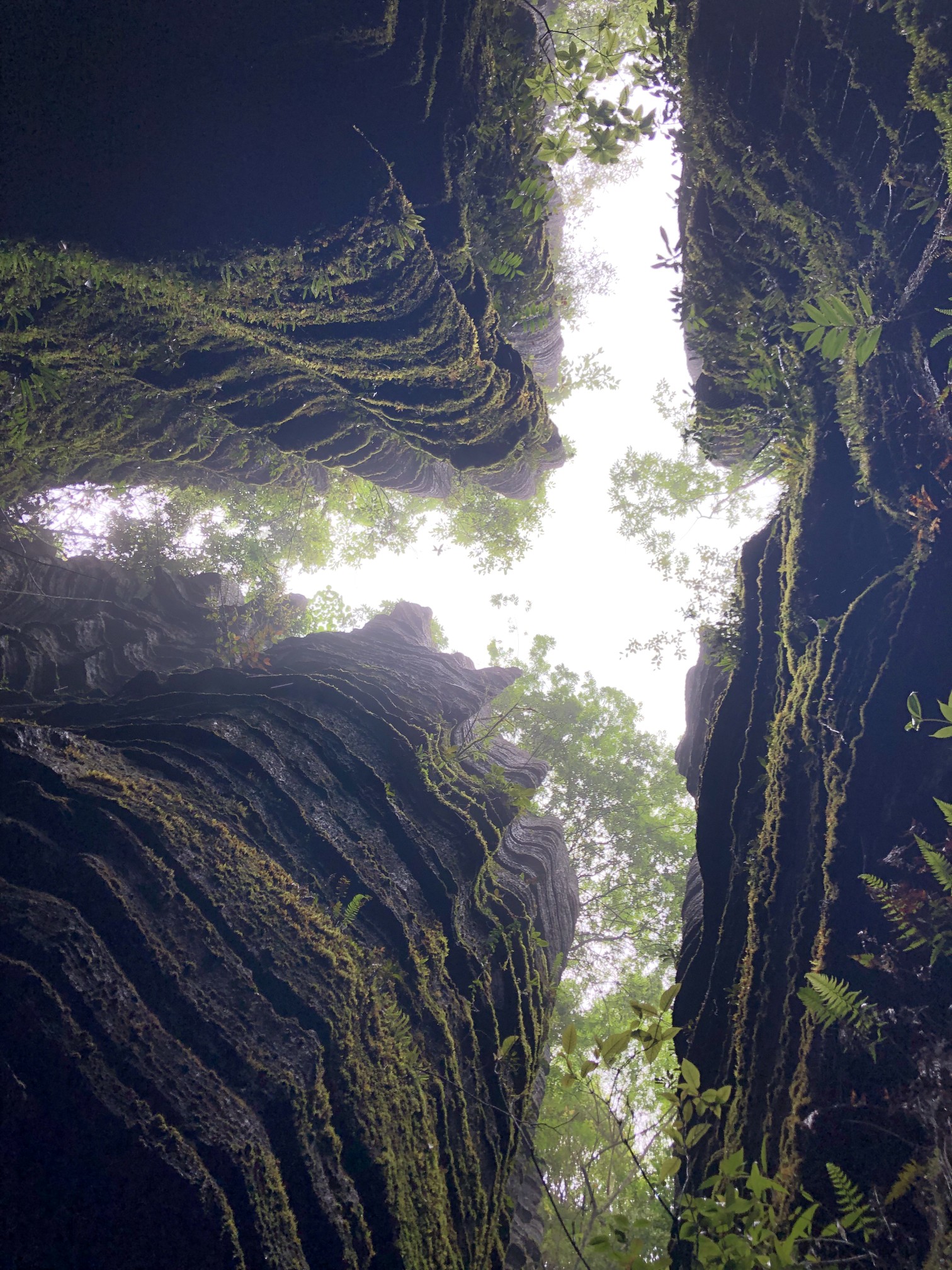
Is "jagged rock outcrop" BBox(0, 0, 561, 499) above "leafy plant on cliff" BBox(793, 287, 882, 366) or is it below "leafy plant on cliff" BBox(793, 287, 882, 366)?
above

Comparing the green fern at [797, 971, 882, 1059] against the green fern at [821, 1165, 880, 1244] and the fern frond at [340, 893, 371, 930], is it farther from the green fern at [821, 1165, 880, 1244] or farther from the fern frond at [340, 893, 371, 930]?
the fern frond at [340, 893, 371, 930]

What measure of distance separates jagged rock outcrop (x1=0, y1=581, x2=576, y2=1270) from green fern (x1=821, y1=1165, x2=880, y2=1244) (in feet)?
6.01

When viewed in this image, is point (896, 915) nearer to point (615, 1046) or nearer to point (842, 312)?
point (615, 1046)

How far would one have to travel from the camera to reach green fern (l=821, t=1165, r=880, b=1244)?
2.68 metres

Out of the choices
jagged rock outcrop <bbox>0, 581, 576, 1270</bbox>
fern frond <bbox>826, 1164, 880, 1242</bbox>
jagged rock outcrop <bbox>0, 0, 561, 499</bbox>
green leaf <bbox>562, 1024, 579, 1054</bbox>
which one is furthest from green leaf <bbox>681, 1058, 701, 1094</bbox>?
jagged rock outcrop <bbox>0, 0, 561, 499</bbox>

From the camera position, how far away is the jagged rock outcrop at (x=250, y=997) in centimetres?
312

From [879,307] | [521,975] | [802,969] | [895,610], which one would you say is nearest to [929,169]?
[879,307]

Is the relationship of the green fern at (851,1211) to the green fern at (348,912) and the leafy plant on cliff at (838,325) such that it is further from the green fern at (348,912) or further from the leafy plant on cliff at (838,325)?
the green fern at (348,912)

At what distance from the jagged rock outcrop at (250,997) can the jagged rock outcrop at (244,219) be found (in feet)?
13.1

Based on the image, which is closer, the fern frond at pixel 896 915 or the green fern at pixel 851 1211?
the green fern at pixel 851 1211

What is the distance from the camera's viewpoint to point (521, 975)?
769cm

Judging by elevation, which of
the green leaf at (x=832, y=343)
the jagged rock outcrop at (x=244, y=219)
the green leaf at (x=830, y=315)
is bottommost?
the green leaf at (x=832, y=343)

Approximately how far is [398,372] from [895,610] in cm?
621

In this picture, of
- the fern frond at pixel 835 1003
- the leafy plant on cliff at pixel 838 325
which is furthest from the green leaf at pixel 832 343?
the fern frond at pixel 835 1003
